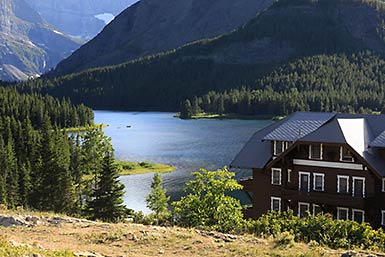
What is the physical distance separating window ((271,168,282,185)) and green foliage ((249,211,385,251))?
19.4 metres

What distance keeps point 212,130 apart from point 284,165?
136 metres

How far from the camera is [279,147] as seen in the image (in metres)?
52.1

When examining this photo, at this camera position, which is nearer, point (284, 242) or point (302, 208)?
point (284, 242)

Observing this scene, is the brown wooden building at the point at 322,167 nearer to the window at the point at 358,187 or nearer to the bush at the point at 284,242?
the window at the point at 358,187

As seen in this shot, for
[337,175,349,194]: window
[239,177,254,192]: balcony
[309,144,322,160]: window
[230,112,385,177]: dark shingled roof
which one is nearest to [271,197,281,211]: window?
[239,177,254,192]: balcony

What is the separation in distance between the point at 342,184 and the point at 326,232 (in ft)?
61.5

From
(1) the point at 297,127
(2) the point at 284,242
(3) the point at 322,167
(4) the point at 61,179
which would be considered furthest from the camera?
(4) the point at 61,179

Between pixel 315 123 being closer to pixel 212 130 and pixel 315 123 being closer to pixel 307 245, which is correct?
pixel 307 245

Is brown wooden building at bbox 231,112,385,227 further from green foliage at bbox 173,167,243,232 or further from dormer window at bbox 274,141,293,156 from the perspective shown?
green foliage at bbox 173,167,243,232

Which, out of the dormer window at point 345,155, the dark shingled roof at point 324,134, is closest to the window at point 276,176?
the dark shingled roof at point 324,134

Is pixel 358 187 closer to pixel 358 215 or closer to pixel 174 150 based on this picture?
pixel 358 215

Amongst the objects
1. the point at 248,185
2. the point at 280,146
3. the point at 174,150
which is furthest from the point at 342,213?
the point at 174,150

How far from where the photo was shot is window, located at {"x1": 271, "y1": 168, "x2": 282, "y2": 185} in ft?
170

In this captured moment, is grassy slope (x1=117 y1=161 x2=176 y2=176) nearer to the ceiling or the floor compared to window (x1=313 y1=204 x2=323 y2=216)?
nearer to the floor
